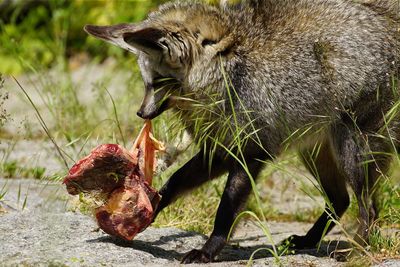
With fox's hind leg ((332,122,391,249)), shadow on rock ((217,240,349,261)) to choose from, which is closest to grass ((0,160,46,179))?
shadow on rock ((217,240,349,261))

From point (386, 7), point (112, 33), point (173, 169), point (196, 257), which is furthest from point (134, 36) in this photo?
point (386, 7)

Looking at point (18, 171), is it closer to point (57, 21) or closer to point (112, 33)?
point (112, 33)

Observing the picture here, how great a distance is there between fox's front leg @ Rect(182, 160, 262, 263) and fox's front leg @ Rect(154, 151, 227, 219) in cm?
23

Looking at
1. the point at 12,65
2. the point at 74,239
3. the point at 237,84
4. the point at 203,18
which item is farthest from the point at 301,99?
the point at 12,65

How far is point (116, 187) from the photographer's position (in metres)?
5.36

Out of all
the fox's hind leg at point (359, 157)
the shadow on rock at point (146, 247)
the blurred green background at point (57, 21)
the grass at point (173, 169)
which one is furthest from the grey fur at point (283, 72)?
the blurred green background at point (57, 21)

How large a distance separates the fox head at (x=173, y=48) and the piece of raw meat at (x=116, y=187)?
1.28 feet

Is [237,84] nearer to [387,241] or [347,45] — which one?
[347,45]

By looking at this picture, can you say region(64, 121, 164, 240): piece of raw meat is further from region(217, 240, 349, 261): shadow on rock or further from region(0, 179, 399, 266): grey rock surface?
region(217, 240, 349, 261): shadow on rock

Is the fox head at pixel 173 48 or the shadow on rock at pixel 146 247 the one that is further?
the fox head at pixel 173 48

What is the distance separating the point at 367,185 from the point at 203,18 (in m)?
1.53

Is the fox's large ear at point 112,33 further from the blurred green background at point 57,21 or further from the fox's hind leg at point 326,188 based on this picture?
the blurred green background at point 57,21

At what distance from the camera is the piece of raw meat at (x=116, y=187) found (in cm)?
522

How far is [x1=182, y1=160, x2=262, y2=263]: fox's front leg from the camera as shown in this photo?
5.42 meters
